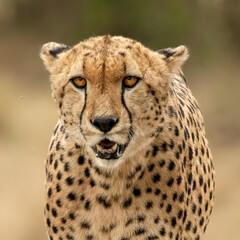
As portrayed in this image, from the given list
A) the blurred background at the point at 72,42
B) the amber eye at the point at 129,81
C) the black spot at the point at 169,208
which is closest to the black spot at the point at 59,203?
the black spot at the point at 169,208

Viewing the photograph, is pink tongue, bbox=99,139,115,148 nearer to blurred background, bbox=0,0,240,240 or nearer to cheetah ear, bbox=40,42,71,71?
cheetah ear, bbox=40,42,71,71

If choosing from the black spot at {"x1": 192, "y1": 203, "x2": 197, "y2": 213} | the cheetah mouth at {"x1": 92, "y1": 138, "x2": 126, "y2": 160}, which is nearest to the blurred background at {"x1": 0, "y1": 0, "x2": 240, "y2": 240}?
the black spot at {"x1": 192, "y1": 203, "x2": 197, "y2": 213}

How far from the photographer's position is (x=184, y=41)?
38.4ft

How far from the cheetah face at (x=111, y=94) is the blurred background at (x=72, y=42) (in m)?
5.73

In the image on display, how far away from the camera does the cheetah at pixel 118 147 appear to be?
14.5 ft

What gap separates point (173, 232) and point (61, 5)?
Answer: 787 centimetres

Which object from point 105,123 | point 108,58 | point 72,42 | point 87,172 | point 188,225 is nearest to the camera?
point 105,123

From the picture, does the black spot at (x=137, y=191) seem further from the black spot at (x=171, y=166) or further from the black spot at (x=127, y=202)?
the black spot at (x=171, y=166)

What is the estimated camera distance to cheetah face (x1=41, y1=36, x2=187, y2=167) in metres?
4.37

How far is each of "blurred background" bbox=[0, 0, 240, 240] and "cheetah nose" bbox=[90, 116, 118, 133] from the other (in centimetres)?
604

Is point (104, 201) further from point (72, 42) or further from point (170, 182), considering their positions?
point (72, 42)

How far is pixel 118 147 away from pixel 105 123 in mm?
246

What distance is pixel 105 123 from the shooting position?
14.1 feet

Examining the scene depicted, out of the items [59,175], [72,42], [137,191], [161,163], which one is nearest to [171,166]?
[161,163]
